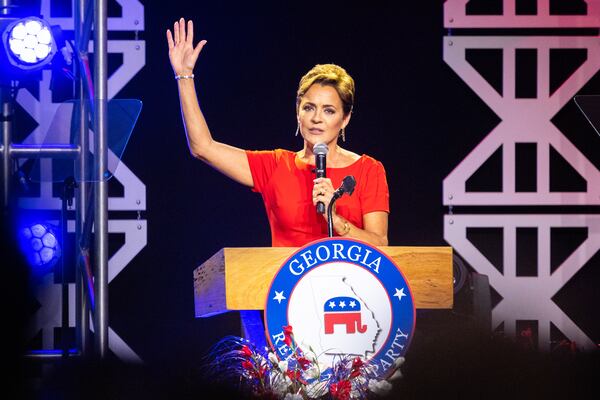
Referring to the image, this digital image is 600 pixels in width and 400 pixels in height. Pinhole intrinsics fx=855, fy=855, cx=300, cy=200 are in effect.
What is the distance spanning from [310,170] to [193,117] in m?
0.57

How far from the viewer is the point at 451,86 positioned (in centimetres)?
485

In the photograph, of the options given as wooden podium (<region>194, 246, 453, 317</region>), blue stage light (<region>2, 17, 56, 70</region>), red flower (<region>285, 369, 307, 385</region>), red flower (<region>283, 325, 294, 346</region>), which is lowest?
red flower (<region>285, 369, 307, 385</region>)

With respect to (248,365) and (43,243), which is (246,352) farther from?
(43,243)

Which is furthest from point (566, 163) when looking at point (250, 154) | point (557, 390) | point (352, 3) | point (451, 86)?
point (557, 390)

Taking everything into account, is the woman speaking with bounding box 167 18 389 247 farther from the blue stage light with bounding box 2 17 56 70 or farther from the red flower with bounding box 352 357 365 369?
the red flower with bounding box 352 357 365 369

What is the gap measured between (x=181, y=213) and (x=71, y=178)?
929 millimetres

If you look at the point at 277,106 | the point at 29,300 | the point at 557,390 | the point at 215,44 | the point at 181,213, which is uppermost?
the point at 215,44

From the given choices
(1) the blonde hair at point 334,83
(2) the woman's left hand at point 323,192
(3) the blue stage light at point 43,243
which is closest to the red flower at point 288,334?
(2) the woman's left hand at point 323,192

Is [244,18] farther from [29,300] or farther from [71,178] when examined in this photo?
[29,300]

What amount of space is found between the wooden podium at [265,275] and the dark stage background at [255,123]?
6.83ft

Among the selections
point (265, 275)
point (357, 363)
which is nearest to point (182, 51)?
point (265, 275)

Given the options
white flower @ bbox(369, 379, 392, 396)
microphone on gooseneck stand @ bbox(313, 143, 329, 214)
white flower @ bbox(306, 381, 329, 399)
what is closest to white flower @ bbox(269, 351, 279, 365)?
white flower @ bbox(306, 381, 329, 399)

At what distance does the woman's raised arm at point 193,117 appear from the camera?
135 inches

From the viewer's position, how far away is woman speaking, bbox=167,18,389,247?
3709 mm
